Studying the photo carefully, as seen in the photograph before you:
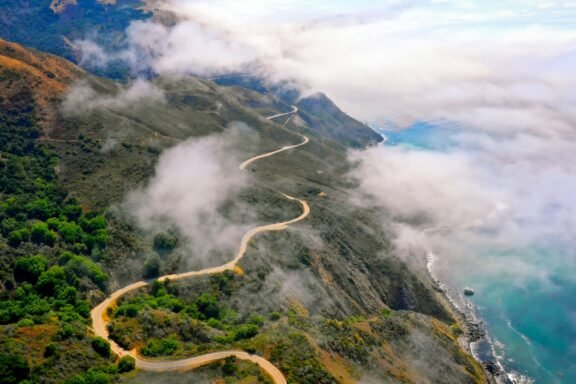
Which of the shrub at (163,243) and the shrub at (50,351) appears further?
the shrub at (163,243)

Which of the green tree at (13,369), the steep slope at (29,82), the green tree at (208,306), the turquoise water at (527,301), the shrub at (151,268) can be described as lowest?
the turquoise water at (527,301)

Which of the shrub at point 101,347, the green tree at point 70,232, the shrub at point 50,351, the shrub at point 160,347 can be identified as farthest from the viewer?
the green tree at point 70,232

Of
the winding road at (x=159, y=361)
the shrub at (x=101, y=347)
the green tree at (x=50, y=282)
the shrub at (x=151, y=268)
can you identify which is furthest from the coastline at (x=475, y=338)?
the green tree at (x=50, y=282)

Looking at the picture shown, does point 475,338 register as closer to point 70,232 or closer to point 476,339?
point 476,339

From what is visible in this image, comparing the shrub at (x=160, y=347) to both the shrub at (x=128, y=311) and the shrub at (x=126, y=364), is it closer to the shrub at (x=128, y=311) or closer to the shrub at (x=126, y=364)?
the shrub at (x=126, y=364)

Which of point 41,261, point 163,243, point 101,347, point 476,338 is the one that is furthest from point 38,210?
point 476,338

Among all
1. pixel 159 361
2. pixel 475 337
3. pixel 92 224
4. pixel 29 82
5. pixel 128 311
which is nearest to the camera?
pixel 159 361

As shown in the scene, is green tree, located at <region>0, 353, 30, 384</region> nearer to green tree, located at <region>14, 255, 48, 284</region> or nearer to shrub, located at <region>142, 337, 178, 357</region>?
shrub, located at <region>142, 337, 178, 357</region>
